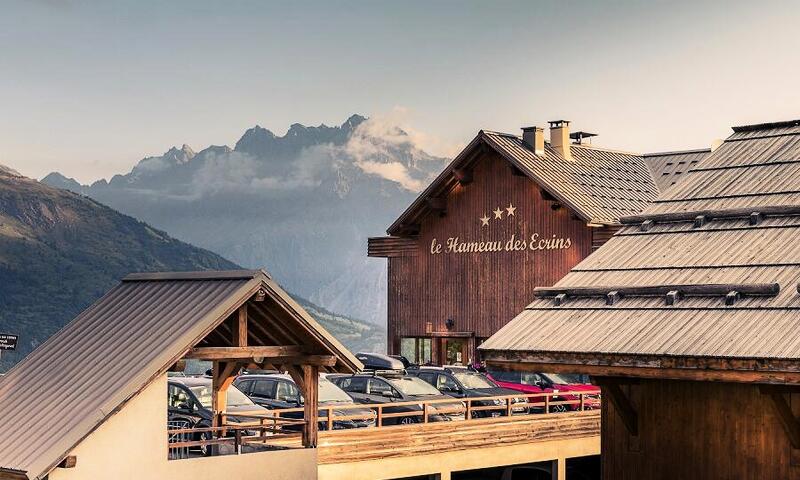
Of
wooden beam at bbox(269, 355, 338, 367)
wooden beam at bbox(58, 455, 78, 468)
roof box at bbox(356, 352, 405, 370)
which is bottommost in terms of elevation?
wooden beam at bbox(58, 455, 78, 468)

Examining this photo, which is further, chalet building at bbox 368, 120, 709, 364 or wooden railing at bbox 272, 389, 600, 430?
chalet building at bbox 368, 120, 709, 364

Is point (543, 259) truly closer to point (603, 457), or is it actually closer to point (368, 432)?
point (368, 432)

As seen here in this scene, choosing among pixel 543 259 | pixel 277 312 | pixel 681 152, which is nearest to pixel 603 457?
pixel 277 312

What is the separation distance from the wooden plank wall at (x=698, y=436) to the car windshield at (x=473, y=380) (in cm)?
1316

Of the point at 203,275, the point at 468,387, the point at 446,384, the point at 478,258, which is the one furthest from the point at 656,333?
the point at 478,258

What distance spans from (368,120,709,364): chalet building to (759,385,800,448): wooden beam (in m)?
26.5

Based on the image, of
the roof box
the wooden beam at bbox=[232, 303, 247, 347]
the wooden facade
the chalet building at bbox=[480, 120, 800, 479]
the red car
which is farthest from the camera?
the wooden facade

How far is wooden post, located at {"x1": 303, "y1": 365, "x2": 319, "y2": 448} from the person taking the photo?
25297mm

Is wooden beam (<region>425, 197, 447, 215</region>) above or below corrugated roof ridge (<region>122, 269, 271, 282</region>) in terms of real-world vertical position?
above

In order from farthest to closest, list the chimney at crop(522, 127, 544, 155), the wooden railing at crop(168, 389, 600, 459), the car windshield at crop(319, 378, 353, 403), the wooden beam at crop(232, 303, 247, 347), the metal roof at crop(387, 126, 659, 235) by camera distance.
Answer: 1. the chimney at crop(522, 127, 544, 155)
2. the metal roof at crop(387, 126, 659, 235)
3. the car windshield at crop(319, 378, 353, 403)
4. the wooden railing at crop(168, 389, 600, 459)
5. the wooden beam at crop(232, 303, 247, 347)

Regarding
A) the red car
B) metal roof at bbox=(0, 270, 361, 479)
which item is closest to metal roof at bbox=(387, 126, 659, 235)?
the red car

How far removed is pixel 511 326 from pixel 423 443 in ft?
30.1

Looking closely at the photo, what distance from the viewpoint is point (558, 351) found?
2175 centimetres

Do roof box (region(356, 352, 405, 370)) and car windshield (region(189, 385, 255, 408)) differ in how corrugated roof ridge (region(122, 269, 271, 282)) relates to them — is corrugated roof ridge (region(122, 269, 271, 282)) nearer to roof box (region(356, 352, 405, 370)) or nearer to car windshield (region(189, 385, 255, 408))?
car windshield (region(189, 385, 255, 408))
